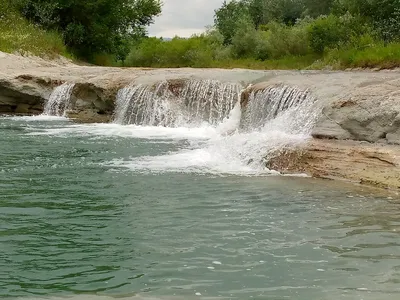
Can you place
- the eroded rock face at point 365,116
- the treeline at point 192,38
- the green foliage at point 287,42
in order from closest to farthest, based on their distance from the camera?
the eroded rock face at point 365,116 → the treeline at point 192,38 → the green foliage at point 287,42

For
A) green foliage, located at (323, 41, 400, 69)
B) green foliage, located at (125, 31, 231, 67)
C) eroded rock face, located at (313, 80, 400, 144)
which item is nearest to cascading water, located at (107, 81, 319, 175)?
eroded rock face, located at (313, 80, 400, 144)

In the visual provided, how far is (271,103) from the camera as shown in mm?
12734

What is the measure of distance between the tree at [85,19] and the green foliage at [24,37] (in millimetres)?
813

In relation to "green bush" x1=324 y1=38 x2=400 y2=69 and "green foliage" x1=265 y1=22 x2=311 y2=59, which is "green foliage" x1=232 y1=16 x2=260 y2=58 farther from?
"green bush" x1=324 y1=38 x2=400 y2=69

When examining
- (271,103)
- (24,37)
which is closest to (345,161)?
(271,103)

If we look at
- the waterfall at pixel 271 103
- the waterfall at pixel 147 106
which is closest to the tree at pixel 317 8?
the waterfall at pixel 147 106

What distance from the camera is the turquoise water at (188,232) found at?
4398mm

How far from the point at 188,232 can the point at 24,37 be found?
20196 mm

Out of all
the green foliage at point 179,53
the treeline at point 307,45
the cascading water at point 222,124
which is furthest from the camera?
the green foliage at point 179,53

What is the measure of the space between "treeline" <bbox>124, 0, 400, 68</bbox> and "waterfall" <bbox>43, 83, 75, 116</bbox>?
27.2ft

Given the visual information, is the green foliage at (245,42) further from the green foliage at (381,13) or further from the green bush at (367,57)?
the green bush at (367,57)

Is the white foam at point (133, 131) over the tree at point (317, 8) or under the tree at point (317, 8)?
under

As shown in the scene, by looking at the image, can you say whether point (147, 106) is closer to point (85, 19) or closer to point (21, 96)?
point (21, 96)

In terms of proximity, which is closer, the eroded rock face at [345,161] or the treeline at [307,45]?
the eroded rock face at [345,161]
